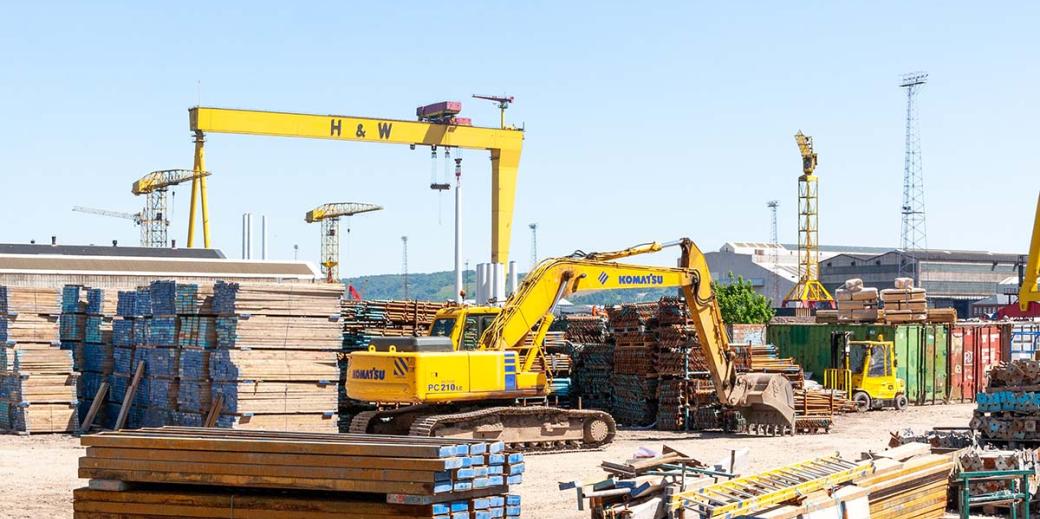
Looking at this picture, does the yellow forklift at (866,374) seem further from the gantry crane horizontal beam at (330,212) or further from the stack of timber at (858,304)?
the gantry crane horizontal beam at (330,212)

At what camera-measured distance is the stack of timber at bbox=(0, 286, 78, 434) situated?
26.0 m

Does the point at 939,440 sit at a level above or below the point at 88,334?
below

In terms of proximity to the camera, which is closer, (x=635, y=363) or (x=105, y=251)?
(x=635, y=363)

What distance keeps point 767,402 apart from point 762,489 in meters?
12.5

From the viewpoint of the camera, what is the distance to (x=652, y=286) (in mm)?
25531

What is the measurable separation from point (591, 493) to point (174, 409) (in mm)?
13332

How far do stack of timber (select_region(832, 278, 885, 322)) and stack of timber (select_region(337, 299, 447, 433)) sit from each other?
503 inches

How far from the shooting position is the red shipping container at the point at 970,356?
34.6 metres

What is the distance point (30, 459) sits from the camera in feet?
71.6

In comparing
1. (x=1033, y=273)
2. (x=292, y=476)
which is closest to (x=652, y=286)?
(x=1033, y=273)

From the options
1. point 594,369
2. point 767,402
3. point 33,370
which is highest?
point 33,370

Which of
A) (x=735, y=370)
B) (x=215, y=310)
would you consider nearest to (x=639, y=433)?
(x=735, y=370)

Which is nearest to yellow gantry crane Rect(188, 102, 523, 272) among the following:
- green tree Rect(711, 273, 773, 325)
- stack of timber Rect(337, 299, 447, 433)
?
green tree Rect(711, 273, 773, 325)

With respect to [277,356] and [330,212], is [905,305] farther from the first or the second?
[330,212]
